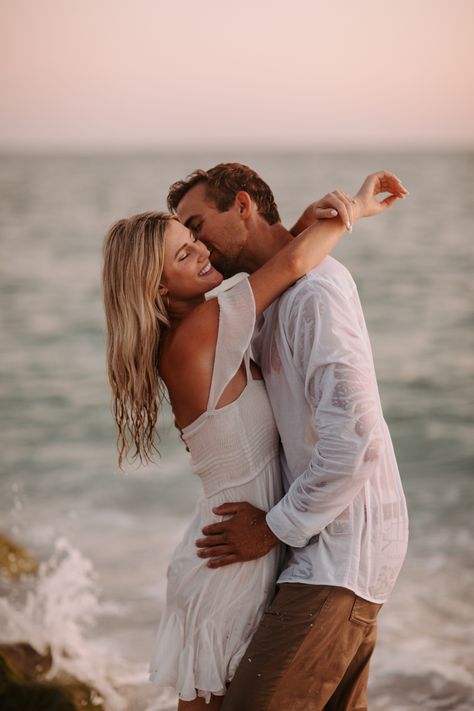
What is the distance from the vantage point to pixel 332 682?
7.23ft

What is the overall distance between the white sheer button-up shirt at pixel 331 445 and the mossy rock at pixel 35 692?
1613mm

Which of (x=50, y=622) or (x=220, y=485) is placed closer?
(x=220, y=485)

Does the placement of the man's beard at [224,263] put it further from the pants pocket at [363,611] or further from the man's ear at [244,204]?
the pants pocket at [363,611]

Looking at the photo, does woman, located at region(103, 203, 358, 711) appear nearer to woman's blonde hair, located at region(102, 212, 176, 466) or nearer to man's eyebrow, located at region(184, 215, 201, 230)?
woman's blonde hair, located at region(102, 212, 176, 466)

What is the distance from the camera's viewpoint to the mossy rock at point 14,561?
5723 millimetres

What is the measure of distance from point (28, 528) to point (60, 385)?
17.3 ft

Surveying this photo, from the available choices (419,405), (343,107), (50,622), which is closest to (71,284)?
(419,405)

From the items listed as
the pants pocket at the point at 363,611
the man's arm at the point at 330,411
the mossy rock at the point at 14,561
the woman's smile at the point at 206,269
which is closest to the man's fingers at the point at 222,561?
the man's arm at the point at 330,411

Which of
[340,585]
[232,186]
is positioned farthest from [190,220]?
[340,585]

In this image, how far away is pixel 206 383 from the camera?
2.21 metres

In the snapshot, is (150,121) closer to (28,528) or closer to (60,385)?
(60,385)

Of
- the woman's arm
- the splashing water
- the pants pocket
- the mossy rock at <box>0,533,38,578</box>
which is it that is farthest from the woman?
the mossy rock at <box>0,533,38,578</box>

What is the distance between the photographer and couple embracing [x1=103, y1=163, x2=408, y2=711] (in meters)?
2.11

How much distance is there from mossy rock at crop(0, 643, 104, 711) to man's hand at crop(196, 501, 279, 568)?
5.03ft
